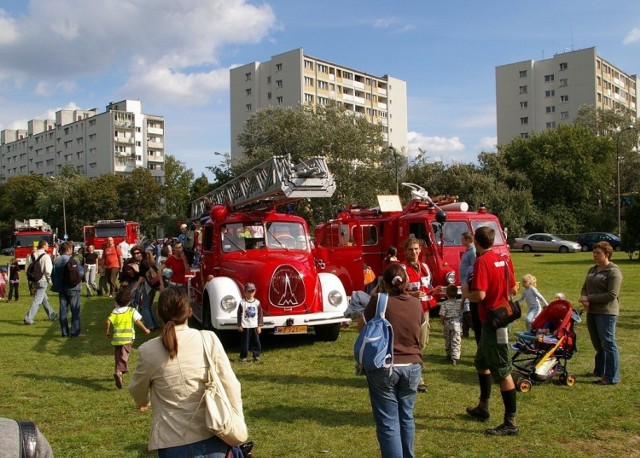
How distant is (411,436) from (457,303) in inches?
160

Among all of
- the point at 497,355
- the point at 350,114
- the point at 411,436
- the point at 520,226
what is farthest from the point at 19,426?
the point at 520,226

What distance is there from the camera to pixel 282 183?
10141mm

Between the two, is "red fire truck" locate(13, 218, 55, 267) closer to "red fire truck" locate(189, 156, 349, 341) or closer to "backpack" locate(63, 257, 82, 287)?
"backpack" locate(63, 257, 82, 287)

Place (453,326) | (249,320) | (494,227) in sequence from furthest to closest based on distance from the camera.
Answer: (494,227) → (249,320) → (453,326)

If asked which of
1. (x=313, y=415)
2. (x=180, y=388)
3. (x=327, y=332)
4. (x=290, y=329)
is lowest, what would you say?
(x=313, y=415)

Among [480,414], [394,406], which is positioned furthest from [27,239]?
[394,406]

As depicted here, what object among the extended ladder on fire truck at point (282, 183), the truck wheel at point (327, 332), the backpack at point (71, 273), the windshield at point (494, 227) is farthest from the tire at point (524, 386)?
the backpack at point (71, 273)

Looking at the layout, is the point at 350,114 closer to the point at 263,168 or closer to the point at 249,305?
the point at 263,168

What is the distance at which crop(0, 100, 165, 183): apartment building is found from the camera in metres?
94.9

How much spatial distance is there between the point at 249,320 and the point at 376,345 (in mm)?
4807

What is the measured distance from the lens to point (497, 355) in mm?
5613

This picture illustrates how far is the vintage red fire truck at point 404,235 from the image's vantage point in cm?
1285

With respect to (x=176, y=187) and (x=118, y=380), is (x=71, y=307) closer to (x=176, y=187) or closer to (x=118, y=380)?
(x=118, y=380)

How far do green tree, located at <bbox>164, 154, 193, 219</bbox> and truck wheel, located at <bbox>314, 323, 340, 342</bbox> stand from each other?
2477 inches
